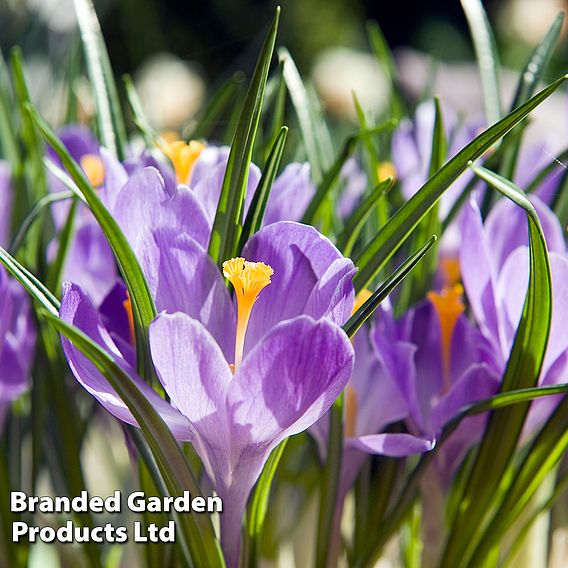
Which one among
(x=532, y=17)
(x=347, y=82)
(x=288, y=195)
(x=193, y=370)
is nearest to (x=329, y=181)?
(x=288, y=195)

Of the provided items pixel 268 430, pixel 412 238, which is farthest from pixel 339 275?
pixel 412 238

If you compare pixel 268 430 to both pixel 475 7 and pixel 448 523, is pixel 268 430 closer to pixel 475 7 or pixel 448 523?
pixel 448 523

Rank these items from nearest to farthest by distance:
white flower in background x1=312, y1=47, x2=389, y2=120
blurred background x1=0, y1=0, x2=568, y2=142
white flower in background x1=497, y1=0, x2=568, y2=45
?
1. blurred background x1=0, y1=0, x2=568, y2=142
2. white flower in background x1=312, y1=47, x2=389, y2=120
3. white flower in background x1=497, y1=0, x2=568, y2=45

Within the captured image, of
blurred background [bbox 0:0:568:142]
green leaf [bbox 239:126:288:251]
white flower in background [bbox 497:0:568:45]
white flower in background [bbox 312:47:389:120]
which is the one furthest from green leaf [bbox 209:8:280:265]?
white flower in background [bbox 497:0:568:45]

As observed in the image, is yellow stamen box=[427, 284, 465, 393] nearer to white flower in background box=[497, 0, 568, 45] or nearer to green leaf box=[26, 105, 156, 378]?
green leaf box=[26, 105, 156, 378]

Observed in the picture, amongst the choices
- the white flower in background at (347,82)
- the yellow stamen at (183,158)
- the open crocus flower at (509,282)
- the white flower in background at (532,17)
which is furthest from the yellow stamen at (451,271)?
the white flower in background at (532,17)

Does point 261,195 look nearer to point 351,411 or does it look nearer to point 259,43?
point 351,411

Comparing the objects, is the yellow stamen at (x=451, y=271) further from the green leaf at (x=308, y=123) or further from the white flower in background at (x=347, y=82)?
the white flower in background at (x=347, y=82)
